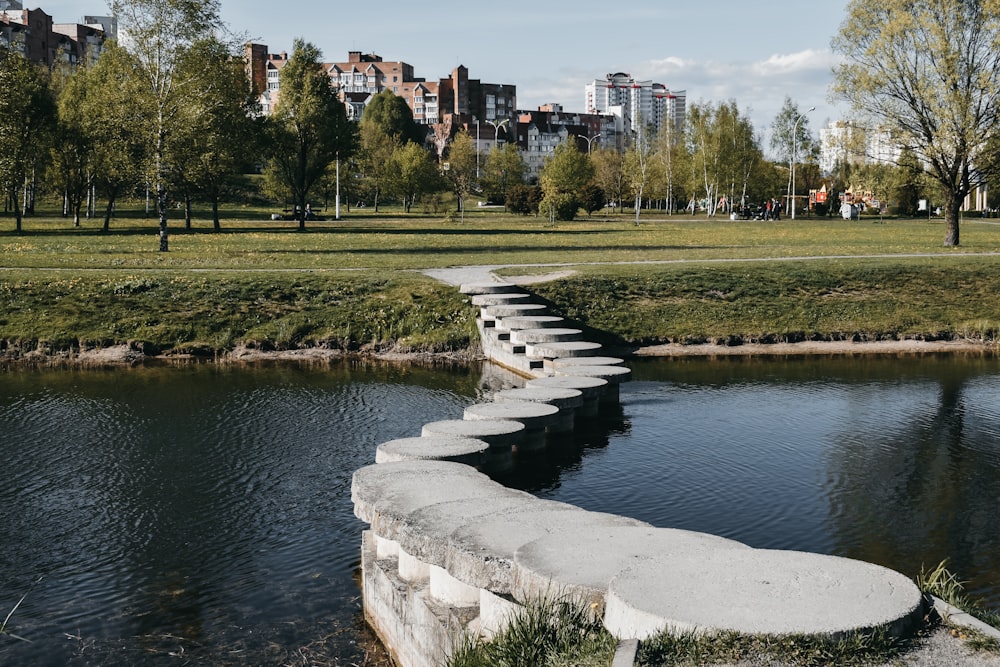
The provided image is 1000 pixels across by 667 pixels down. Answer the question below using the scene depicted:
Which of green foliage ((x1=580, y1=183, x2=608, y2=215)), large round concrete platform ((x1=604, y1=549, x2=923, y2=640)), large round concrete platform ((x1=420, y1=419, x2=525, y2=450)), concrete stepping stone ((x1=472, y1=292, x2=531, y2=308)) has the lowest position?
large round concrete platform ((x1=420, y1=419, x2=525, y2=450))

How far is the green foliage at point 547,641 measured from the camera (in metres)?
5.60

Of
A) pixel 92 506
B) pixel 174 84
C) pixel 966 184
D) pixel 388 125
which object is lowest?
pixel 92 506

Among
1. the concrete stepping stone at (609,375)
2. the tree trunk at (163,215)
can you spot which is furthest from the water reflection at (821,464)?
the tree trunk at (163,215)

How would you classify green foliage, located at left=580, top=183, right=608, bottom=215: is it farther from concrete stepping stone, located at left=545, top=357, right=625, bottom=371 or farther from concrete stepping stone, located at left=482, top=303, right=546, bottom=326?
concrete stepping stone, located at left=545, top=357, right=625, bottom=371

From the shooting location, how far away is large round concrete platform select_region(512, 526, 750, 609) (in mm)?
6184

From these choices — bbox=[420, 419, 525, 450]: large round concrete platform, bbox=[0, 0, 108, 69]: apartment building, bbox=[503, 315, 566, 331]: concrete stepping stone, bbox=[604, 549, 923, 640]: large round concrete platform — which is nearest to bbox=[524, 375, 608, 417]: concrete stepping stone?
bbox=[420, 419, 525, 450]: large round concrete platform

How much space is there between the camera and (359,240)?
146 feet

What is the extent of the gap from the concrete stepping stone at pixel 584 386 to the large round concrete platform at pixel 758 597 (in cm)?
893

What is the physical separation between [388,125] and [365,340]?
112 meters

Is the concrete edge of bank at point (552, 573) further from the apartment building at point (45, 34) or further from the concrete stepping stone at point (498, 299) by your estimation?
the apartment building at point (45, 34)

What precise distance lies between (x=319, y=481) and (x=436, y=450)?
1713mm

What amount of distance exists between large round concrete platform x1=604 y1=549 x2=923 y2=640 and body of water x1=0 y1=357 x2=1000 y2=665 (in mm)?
2764

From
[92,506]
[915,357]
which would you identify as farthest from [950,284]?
[92,506]

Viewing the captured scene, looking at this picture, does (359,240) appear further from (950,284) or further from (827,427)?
(827,427)
